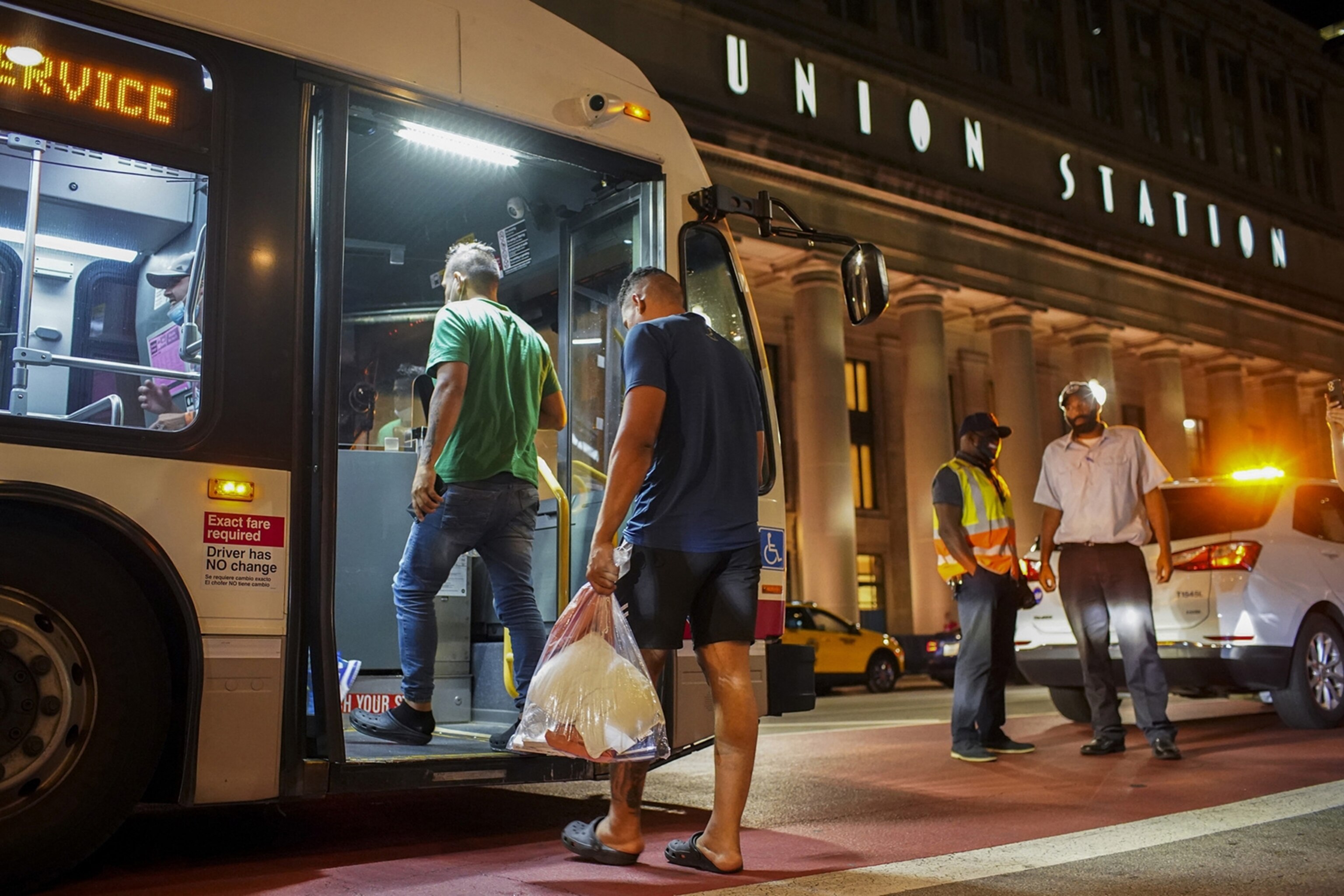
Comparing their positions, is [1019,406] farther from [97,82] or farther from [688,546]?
[97,82]

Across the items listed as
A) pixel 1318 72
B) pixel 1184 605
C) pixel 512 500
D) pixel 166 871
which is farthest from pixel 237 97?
pixel 1318 72

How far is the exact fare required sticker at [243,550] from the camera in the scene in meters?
3.96

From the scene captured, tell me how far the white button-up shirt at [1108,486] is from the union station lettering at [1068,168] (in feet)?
73.4

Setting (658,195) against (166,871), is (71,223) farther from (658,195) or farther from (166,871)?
(658,195)

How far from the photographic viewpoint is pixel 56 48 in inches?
150

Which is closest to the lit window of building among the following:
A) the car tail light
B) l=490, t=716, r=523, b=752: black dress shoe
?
the car tail light

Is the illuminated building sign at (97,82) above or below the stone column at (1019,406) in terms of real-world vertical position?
below

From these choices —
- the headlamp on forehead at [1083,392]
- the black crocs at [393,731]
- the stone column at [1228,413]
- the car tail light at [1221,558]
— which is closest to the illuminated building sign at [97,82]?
the black crocs at [393,731]

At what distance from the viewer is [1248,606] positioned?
309 inches

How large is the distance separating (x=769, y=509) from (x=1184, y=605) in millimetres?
3771

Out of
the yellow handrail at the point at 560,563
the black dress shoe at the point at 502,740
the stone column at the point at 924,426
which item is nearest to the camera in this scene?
the black dress shoe at the point at 502,740

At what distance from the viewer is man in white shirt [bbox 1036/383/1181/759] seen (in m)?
6.98

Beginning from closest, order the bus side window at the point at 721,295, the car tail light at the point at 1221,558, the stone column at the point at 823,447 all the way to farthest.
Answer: the bus side window at the point at 721,295
the car tail light at the point at 1221,558
the stone column at the point at 823,447

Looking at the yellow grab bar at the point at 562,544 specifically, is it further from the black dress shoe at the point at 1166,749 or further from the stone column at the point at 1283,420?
the stone column at the point at 1283,420
